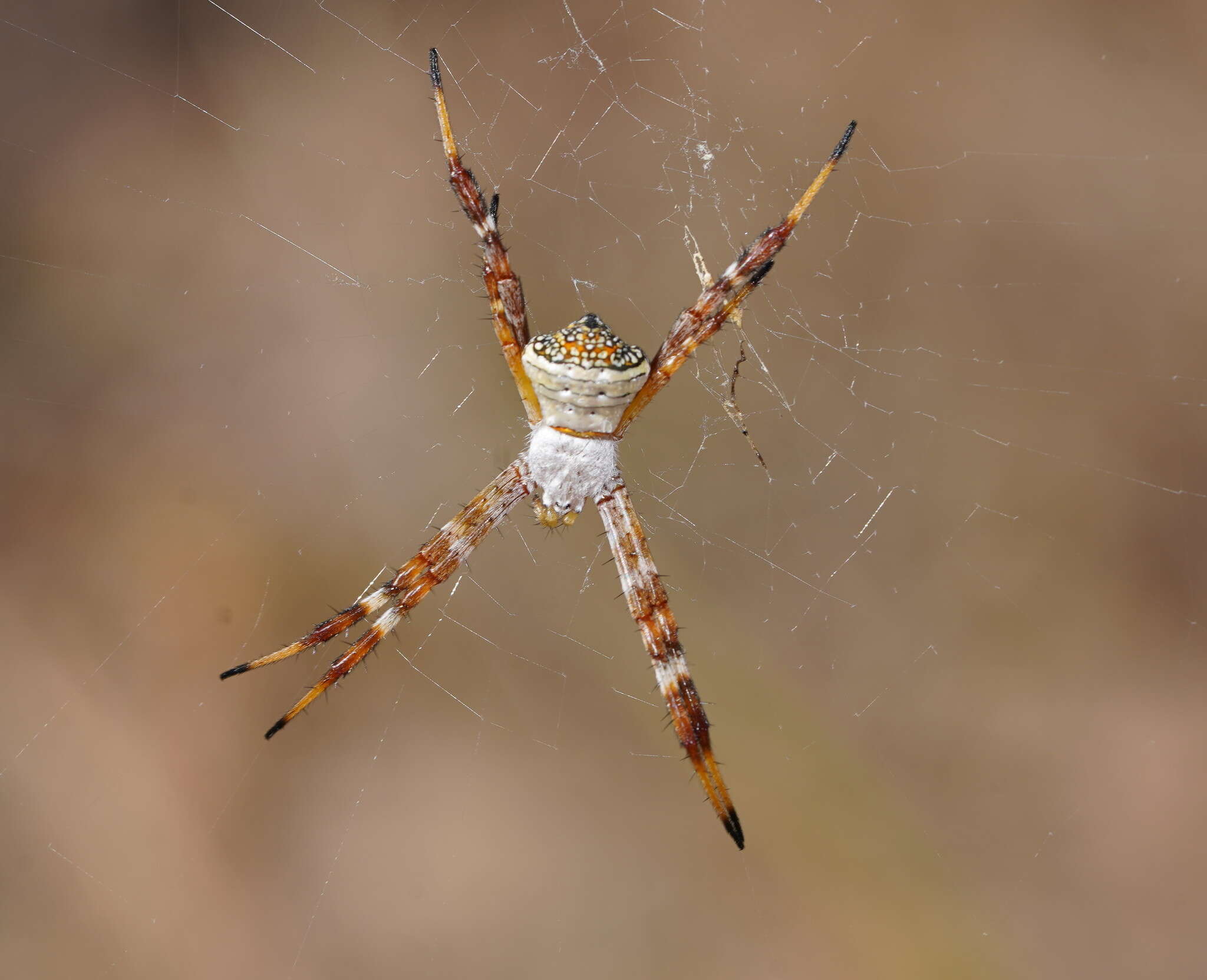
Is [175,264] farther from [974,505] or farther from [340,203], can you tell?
[974,505]

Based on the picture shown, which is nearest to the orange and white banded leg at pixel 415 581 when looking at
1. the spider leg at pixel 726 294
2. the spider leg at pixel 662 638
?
the spider leg at pixel 662 638

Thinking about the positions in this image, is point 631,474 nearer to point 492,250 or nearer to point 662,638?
point 662,638

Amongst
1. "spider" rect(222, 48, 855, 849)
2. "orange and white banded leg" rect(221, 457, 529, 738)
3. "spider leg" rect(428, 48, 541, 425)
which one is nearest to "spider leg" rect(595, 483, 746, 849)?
"spider" rect(222, 48, 855, 849)

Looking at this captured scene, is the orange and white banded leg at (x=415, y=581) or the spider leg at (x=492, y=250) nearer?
the spider leg at (x=492, y=250)

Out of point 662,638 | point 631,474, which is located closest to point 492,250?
point 662,638

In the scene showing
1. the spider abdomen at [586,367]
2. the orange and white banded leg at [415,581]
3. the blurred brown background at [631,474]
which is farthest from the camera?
the blurred brown background at [631,474]

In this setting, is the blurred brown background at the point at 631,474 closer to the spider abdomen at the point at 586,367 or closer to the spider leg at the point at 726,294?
the spider leg at the point at 726,294
